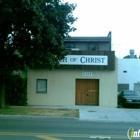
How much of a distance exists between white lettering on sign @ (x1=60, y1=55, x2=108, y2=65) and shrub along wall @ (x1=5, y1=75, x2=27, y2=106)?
151 inches

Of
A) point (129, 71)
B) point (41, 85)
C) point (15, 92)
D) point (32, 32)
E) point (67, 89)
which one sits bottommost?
point (15, 92)

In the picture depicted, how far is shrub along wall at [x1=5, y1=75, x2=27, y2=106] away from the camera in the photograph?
76.5ft

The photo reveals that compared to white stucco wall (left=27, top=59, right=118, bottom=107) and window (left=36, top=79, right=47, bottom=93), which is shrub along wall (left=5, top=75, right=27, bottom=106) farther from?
window (left=36, top=79, right=47, bottom=93)

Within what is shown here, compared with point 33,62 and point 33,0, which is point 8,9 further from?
point 33,62

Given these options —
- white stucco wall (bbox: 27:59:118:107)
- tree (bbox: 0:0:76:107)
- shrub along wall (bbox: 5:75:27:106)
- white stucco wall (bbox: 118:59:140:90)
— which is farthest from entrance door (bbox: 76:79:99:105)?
white stucco wall (bbox: 118:59:140:90)

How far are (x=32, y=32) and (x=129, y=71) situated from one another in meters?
24.0

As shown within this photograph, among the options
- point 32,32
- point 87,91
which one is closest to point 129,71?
point 87,91

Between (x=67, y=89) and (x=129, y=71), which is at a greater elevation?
(x=129, y=71)

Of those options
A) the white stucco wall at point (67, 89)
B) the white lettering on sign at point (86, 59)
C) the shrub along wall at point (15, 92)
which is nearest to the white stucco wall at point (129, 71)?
the white stucco wall at point (67, 89)

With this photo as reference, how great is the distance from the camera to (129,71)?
3912cm

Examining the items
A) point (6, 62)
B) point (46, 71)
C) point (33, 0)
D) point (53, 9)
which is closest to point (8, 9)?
point (33, 0)

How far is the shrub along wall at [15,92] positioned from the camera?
2331cm

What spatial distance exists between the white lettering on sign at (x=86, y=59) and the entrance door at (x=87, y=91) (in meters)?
1.53

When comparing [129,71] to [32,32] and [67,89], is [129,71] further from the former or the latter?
[32,32]
